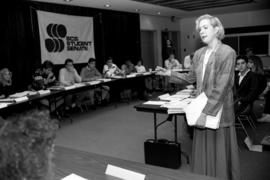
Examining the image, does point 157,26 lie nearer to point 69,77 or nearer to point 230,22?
point 230,22

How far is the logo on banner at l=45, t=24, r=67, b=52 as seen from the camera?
261 inches

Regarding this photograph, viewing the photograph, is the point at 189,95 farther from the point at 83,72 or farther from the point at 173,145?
the point at 83,72

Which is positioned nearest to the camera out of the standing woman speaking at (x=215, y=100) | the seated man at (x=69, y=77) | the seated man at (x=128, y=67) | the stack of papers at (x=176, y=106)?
the standing woman speaking at (x=215, y=100)

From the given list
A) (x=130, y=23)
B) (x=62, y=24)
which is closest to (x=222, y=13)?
(x=130, y=23)

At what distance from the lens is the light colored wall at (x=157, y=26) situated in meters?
9.95

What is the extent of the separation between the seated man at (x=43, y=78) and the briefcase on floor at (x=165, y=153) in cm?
294

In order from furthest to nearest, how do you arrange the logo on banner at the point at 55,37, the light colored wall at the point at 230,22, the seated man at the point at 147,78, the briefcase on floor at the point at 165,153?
the light colored wall at the point at 230,22 < the seated man at the point at 147,78 < the logo on banner at the point at 55,37 < the briefcase on floor at the point at 165,153

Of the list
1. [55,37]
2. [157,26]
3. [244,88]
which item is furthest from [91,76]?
[157,26]

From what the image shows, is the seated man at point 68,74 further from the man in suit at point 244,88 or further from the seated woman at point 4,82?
the man in suit at point 244,88

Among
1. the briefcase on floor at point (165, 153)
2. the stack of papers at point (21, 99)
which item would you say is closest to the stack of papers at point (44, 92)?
the stack of papers at point (21, 99)

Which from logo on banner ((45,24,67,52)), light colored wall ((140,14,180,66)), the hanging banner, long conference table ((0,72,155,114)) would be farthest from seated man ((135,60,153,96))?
logo on banner ((45,24,67,52))

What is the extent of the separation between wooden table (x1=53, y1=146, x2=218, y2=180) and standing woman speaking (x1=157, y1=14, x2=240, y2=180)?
36.1 inches

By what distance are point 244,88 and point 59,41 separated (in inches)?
185

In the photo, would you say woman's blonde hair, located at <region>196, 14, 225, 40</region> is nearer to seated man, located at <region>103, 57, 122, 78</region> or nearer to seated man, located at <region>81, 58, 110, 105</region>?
seated man, located at <region>81, 58, 110, 105</region>
